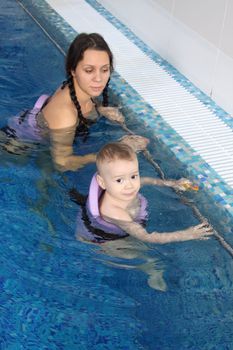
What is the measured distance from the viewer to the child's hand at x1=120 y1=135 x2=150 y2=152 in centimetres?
426

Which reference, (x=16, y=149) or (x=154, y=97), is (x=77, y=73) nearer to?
(x=16, y=149)

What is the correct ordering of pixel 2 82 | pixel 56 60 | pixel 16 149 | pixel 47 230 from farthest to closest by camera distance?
pixel 56 60 → pixel 2 82 → pixel 16 149 → pixel 47 230

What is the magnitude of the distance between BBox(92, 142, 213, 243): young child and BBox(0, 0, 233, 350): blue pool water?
106mm

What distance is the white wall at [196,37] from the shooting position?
190 inches

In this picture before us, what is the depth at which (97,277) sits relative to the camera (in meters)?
3.31

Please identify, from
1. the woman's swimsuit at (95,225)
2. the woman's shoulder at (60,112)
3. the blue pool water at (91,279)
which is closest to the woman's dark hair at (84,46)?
the woman's shoulder at (60,112)

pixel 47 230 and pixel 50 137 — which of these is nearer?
pixel 47 230

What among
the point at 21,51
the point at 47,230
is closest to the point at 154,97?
the point at 21,51

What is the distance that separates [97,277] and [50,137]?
126cm

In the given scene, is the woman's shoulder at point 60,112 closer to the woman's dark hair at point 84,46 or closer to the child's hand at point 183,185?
the woman's dark hair at point 84,46

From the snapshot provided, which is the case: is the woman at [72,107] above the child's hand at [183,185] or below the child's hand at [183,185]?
above

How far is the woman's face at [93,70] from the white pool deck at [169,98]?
1.02 metres

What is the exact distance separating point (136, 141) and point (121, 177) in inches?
45.2

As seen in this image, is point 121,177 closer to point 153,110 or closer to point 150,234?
point 150,234
